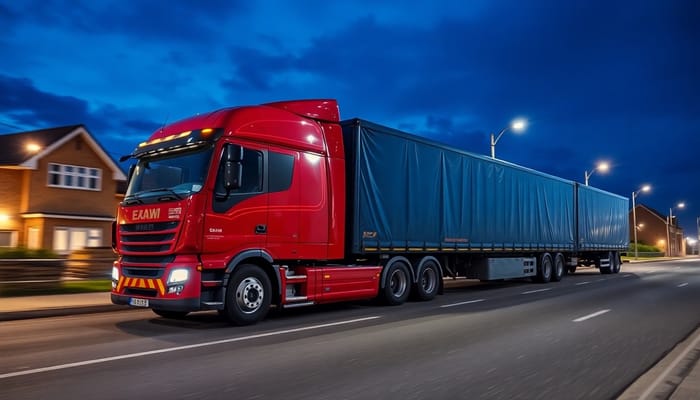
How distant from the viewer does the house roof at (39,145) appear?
2392cm

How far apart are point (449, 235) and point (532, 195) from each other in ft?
19.6

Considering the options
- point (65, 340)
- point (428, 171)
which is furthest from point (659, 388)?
point (428, 171)

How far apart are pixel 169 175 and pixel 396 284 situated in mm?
5810

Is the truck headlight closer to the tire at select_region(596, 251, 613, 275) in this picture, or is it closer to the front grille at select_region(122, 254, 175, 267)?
the front grille at select_region(122, 254, 175, 267)

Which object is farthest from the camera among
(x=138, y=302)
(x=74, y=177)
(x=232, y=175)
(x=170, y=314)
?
(x=74, y=177)

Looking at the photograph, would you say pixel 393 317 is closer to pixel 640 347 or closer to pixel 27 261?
pixel 640 347

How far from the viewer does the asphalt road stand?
519 cm

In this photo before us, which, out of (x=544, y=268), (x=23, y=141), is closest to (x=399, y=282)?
(x=544, y=268)

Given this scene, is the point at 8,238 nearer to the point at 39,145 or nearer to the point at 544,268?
the point at 39,145

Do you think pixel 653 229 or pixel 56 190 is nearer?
pixel 56 190

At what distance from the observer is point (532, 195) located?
18828 millimetres

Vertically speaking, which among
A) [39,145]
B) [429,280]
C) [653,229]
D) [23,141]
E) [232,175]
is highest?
[23,141]

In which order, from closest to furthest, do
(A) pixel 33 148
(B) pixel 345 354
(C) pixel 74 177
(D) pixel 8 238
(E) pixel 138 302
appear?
(B) pixel 345 354 < (E) pixel 138 302 < (D) pixel 8 238 < (A) pixel 33 148 < (C) pixel 74 177

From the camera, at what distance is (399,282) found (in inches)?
498
